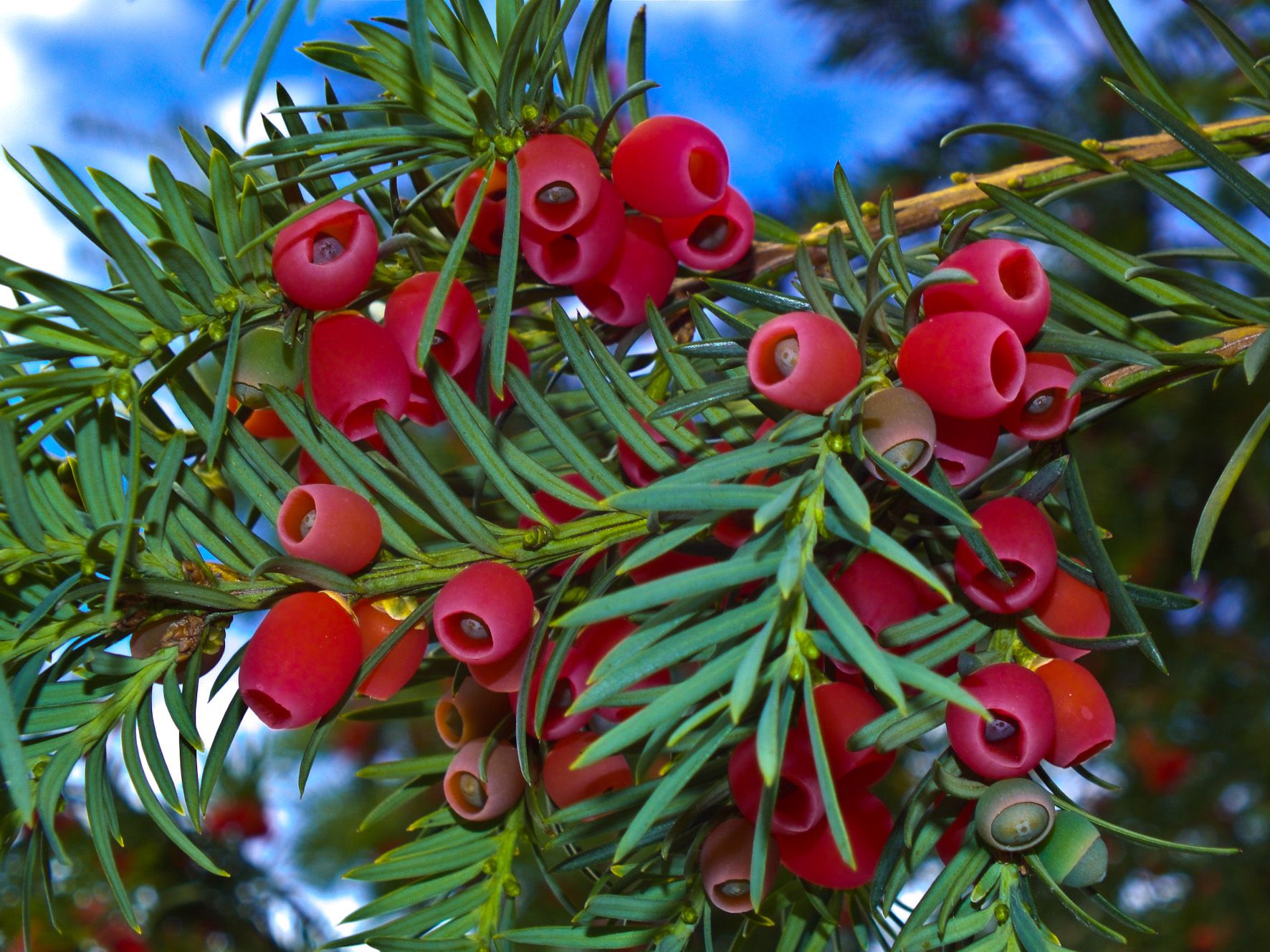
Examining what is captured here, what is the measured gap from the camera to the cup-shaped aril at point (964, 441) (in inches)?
15.7

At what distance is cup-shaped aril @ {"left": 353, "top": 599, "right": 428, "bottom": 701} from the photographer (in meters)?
0.45

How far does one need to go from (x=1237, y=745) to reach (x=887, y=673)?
1.23 m

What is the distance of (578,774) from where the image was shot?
470 millimetres

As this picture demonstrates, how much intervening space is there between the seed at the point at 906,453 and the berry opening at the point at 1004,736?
0.30 ft

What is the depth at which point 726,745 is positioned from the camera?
403 mm

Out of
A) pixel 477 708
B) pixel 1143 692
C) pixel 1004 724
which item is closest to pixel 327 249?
pixel 477 708

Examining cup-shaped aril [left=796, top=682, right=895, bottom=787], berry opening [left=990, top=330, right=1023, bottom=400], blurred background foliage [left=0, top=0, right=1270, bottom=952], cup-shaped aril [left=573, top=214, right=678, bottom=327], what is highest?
cup-shaped aril [left=573, top=214, right=678, bottom=327]

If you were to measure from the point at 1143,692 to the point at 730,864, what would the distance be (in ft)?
3.76

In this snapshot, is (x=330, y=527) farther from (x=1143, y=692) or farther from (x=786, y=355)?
(x=1143, y=692)

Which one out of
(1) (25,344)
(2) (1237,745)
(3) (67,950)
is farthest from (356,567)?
(2) (1237,745)

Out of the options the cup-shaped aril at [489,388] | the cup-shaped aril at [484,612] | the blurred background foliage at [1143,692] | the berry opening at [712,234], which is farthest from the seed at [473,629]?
the blurred background foliage at [1143,692]

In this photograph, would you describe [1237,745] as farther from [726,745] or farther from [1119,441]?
[726,745]

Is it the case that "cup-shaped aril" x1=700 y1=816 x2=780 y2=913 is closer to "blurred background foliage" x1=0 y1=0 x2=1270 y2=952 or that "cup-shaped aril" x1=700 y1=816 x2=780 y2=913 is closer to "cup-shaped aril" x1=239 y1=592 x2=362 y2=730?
"cup-shaped aril" x1=239 y1=592 x2=362 y2=730

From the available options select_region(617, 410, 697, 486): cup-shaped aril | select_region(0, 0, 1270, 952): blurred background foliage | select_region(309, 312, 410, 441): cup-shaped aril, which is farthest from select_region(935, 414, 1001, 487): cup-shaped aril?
select_region(0, 0, 1270, 952): blurred background foliage
